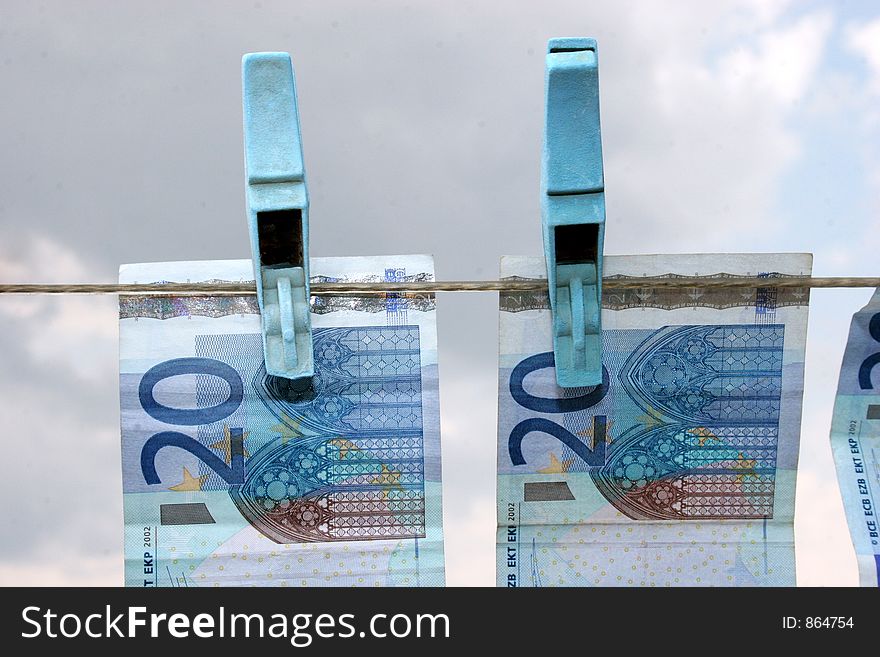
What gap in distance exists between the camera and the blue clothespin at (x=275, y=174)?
92.2 inches

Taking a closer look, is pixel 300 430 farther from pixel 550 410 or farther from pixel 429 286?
pixel 550 410

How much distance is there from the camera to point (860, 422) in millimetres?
2586

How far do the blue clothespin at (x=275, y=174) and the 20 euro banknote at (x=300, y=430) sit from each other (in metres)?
0.08

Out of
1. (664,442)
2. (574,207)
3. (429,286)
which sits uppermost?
(574,207)

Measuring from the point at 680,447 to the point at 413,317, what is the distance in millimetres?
542

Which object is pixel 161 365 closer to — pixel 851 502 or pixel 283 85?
pixel 283 85

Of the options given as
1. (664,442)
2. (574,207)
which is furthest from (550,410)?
(574,207)

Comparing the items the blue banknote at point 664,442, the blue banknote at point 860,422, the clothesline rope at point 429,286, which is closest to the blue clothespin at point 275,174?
the clothesline rope at point 429,286

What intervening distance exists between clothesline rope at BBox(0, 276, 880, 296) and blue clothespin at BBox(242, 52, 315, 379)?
70mm

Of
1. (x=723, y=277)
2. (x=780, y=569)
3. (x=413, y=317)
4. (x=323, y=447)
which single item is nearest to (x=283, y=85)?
(x=413, y=317)

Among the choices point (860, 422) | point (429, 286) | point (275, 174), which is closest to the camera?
point (275, 174)

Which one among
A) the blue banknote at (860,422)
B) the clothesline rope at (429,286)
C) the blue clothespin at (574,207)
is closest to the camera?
the blue clothespin at (574,207)

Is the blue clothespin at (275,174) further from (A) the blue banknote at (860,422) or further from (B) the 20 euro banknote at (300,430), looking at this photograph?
(A) the blue banknote at (860,422)

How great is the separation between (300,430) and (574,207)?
2.05ft
